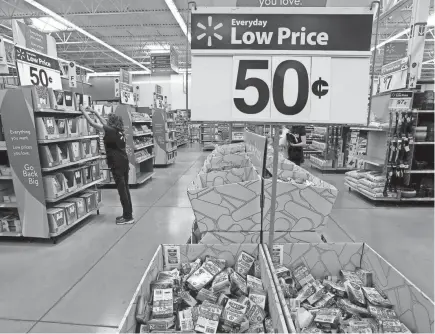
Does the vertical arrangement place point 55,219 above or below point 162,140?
below

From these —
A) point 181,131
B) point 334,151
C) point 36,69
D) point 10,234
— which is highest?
point 36,69

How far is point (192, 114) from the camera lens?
134cm

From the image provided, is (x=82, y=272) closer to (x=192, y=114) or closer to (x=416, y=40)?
(x=192, y=114)

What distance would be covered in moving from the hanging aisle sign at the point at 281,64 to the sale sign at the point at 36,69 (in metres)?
3.17

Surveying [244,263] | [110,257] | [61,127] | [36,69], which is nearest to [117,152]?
[61,127]

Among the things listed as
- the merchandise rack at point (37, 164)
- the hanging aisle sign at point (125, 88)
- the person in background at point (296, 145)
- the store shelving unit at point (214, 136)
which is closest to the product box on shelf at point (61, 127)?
the merchandise rack at point (37, 164)

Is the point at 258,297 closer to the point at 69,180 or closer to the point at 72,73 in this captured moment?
the point at 69,180

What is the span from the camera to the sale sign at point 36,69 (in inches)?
136

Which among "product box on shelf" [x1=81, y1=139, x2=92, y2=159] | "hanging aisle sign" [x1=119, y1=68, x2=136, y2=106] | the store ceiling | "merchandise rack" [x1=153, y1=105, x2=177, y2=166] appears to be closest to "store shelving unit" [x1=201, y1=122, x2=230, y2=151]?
"merchandise rack" [x1=153, y1=105, x2=177, y2=166]

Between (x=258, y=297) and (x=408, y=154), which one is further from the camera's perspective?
(x=408, y=154)

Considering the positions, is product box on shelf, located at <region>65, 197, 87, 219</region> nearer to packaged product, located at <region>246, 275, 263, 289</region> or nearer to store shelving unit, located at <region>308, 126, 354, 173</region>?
packaged product, located at <region>246, 275, 263, 289</region>

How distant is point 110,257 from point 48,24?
13.2 m

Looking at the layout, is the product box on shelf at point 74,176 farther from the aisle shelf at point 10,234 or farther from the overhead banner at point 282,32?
the overhead banner at point 282,32

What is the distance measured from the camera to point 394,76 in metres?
5.72
